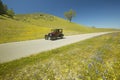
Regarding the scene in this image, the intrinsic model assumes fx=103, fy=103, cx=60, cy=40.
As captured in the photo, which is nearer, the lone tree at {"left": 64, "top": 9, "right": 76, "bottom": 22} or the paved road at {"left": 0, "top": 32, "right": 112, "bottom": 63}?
the paved road at {"left": 0, "top": 32, "right": 112, "bottom": 63}

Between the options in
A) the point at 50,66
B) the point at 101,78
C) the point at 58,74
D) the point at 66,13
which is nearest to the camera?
the point at 101,78

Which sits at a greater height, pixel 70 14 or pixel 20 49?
pixel 70 14

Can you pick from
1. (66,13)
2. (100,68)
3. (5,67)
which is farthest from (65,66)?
(66,13)

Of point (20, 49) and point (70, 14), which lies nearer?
point (20, 49)

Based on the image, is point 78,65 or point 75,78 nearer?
point 75,78

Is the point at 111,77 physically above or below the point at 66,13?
below

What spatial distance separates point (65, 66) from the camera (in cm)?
815

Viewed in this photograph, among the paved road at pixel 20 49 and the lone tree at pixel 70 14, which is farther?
the lone tree at pixel 70 14

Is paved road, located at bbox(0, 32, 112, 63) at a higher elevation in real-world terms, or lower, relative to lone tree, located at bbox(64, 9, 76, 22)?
lower

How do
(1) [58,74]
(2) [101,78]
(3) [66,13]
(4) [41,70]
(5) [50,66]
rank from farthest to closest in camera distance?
(3) [66,13] < (5) [50,66] < (4) [41,70] < (1) [58,74] < (2) [101,78]

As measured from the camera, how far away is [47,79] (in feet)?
21.1

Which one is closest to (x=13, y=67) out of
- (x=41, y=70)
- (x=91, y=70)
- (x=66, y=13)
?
(x=41, y=70)

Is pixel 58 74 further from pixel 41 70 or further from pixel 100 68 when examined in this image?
pixel 100 68

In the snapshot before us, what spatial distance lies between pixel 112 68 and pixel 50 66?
181 inches
